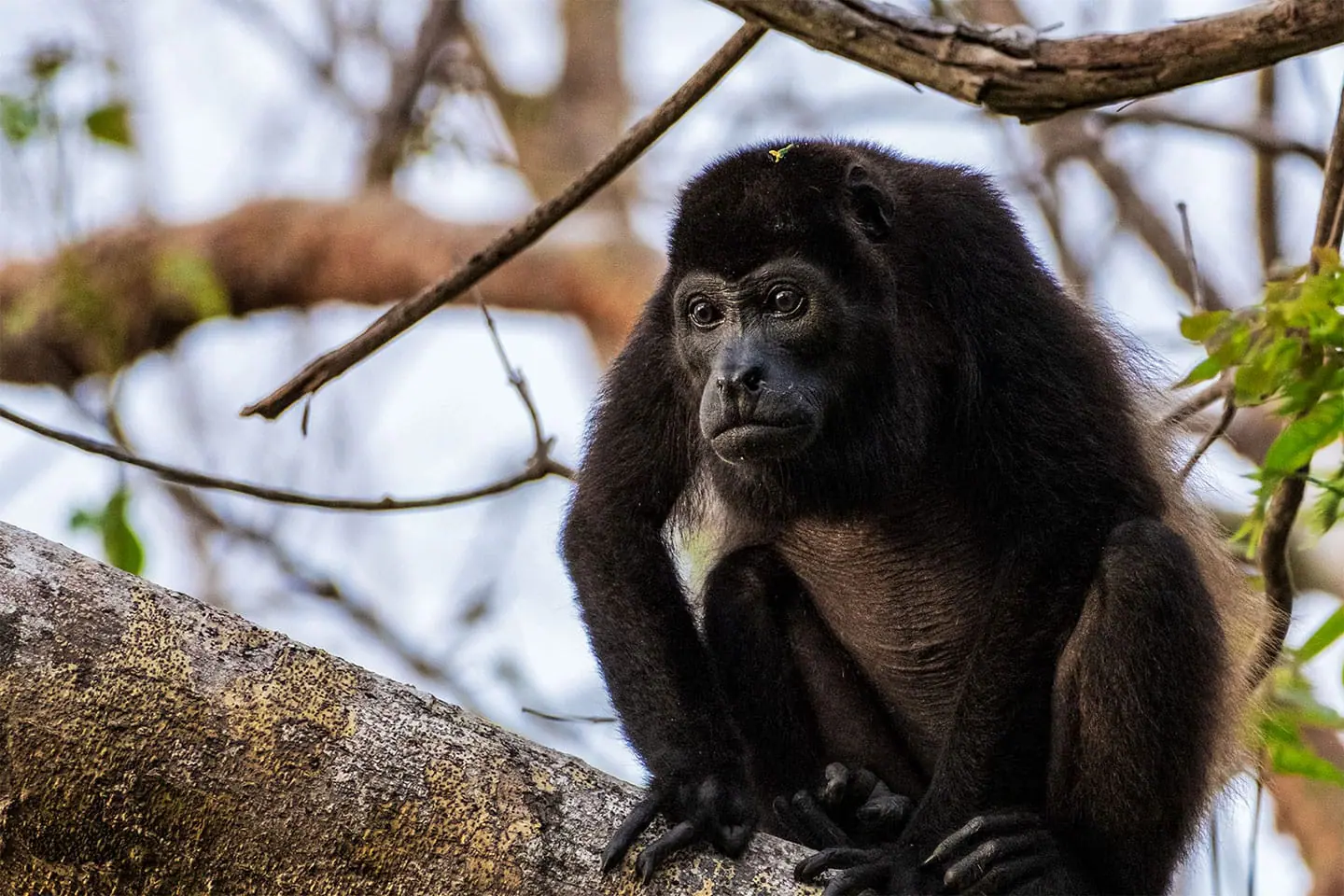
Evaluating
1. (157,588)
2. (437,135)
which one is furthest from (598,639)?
(437,135)

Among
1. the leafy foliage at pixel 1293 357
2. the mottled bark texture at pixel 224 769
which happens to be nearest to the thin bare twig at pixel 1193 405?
the leafy foliage at pixel 1293 357

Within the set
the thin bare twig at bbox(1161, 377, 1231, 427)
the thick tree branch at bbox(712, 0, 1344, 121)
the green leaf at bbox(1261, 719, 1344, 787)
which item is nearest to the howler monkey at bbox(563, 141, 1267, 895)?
the green leaf at bbox(1261, 719, 1344, 787)

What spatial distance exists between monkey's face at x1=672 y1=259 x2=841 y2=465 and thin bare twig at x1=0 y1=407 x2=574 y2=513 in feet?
2.10

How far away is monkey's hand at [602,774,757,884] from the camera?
2.62 meters

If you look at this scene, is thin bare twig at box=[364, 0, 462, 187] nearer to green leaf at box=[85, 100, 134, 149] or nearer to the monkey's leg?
green leaf at box=[85, 100, 134, 149]

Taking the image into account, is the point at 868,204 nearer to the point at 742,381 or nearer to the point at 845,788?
the point at 742,381

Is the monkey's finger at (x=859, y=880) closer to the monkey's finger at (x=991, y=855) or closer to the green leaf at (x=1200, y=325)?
the monkey's finger at (x=991, y=855)

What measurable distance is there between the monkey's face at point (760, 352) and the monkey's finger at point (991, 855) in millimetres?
1072

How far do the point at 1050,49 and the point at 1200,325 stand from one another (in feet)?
2.61

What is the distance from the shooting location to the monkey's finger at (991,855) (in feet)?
10.2

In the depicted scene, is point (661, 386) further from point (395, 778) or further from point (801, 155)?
point (395, 778)

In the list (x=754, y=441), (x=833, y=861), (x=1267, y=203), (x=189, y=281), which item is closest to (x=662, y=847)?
(x=833, y=861)

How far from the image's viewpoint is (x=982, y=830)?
3.21 meters

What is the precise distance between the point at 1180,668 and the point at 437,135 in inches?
322
